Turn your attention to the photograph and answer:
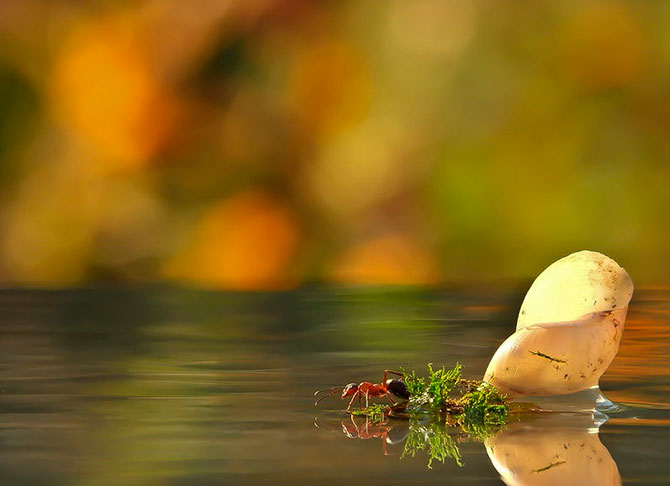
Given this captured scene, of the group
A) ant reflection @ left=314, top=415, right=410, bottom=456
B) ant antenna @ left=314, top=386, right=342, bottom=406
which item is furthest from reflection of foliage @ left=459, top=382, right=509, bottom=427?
ant antenna @ left=314, top=386, right=342, bottom=406

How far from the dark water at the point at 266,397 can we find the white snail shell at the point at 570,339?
9cm

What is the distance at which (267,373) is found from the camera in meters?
2.97

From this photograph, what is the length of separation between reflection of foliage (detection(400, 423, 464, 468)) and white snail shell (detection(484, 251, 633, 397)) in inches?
11.1

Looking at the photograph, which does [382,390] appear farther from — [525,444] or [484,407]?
[525,444]

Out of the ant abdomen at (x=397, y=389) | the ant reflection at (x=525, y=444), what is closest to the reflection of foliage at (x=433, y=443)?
the ant reflection at (x=525, y=444)

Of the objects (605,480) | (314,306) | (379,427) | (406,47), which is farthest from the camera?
(406,47)

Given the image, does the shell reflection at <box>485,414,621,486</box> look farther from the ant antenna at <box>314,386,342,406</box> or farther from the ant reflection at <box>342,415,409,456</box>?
the ant antenna at <box>314,386,342,406</box>

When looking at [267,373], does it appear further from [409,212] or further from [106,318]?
[409,212]

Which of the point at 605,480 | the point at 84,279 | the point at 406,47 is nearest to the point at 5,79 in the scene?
the point at 84,279

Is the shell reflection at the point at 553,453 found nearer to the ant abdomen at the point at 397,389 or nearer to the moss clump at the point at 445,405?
the moss clump at the point at 445,405

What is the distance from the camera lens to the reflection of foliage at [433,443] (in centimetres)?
199

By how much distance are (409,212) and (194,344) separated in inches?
128

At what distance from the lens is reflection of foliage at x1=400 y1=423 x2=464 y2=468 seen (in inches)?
78.3

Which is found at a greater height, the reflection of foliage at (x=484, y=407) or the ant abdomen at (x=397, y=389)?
the ant abdomen at (x=397, y=389)
